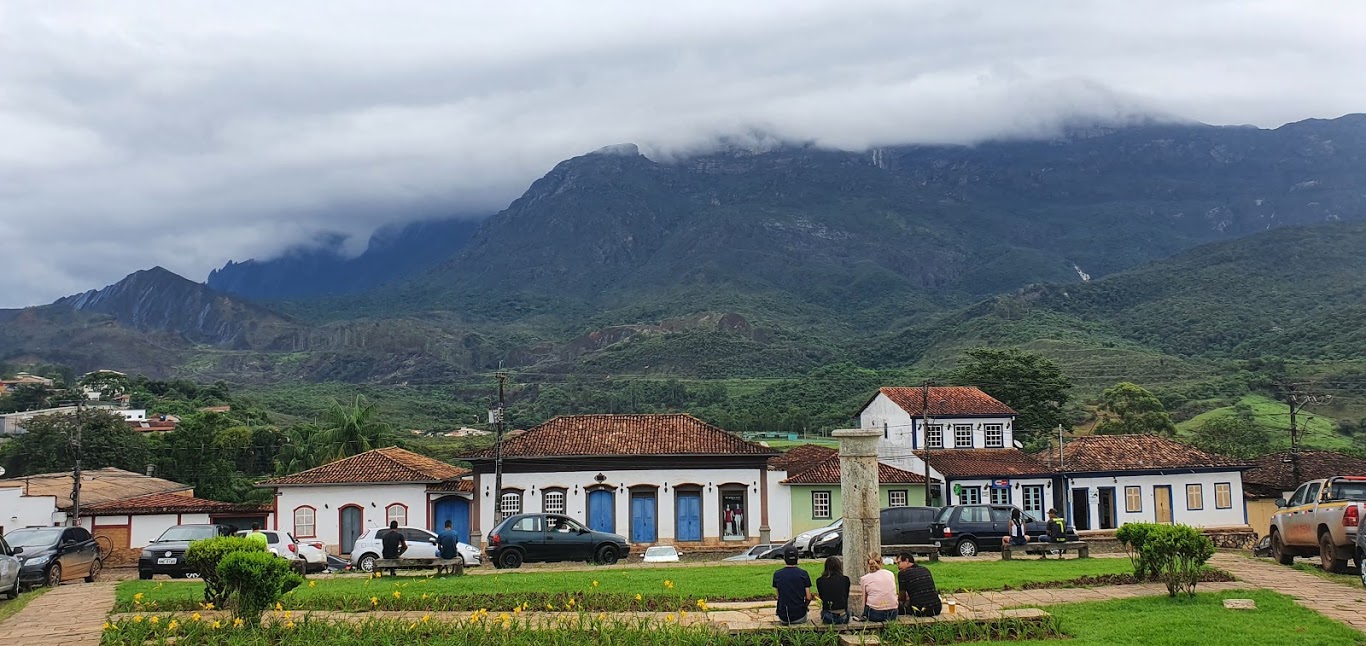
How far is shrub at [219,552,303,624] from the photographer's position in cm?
1383

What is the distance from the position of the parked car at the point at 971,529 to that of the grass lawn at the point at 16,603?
19040 millimetres

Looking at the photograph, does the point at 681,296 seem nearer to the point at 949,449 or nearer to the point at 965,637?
the point at 949,449

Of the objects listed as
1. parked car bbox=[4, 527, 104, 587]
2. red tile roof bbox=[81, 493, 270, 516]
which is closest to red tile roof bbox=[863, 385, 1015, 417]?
red tile roof bbox=[81, 493, 270, 516]

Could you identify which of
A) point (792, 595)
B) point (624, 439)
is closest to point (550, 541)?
point (624, 439)

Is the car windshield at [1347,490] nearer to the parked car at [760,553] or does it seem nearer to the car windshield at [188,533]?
the parked car at [760,553]

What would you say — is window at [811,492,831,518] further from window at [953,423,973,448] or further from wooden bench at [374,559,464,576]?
wooden bench at [374,559,464,576]

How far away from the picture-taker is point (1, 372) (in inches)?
5930

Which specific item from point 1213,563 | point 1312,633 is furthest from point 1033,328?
point 1312,633


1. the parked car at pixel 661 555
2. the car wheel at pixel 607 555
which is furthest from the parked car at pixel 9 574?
the parked car at pixel 661 555

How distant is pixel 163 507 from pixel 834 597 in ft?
98.9

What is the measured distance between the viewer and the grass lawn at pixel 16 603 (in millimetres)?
16922

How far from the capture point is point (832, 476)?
38656 millimetres

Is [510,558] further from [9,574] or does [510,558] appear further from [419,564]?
[9,574]

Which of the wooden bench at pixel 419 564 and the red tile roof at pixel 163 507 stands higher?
the red tile roof at pixel 163 507
